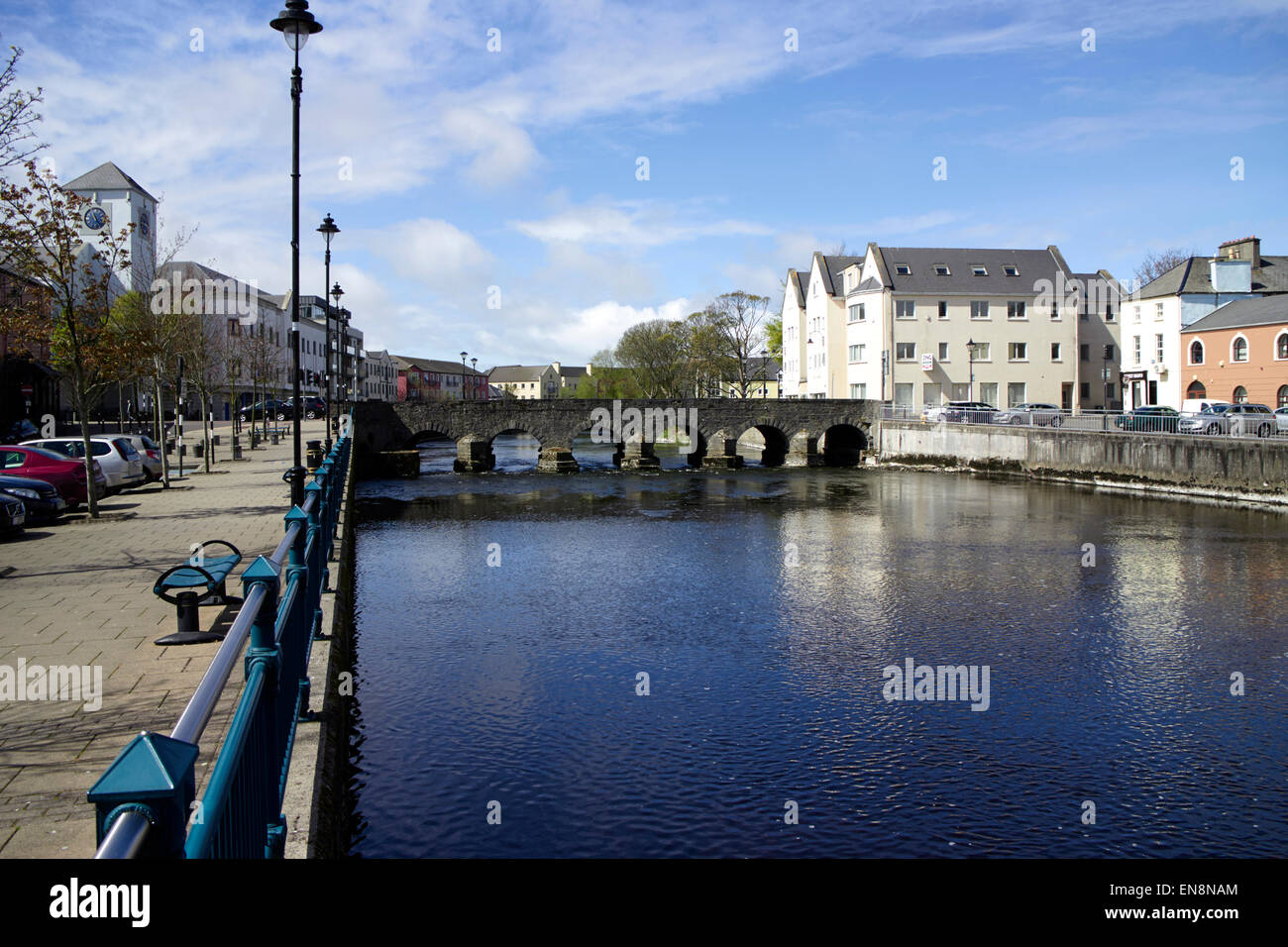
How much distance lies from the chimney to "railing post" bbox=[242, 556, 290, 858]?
62.9 metres

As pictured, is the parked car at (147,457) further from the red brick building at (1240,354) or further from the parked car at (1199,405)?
the red brick building at (1240,354)

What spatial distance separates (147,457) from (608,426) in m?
30.1

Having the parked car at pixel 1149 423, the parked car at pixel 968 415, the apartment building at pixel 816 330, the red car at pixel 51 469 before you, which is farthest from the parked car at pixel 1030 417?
the red car at pixel 51 469

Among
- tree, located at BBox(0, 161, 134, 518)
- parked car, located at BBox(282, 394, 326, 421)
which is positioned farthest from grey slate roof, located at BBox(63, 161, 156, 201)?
tree, located at BBox(0, 161, 134, 518)

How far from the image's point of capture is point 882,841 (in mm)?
7223

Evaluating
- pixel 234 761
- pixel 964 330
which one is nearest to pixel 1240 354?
pixel 964 330

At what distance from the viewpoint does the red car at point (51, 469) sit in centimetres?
2100

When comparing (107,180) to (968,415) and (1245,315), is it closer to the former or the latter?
(968,415)

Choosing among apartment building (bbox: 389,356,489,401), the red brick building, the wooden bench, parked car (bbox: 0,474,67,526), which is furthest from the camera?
apartment building (bbox: 389,356,489,401)

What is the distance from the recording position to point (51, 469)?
21156 mm

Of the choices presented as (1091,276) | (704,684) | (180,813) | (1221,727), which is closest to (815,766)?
(704,684)

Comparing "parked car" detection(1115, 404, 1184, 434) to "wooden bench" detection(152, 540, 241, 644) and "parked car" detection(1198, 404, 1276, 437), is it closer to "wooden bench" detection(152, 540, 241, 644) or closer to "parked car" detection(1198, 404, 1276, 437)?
"parked car" detection(1198, 404, 1276, 437)

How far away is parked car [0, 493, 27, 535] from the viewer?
1639cm
